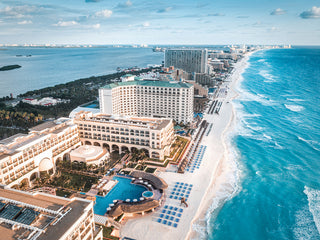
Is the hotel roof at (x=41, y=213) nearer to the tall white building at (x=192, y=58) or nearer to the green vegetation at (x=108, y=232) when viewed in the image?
the green vegetation at (x=108, y=232)

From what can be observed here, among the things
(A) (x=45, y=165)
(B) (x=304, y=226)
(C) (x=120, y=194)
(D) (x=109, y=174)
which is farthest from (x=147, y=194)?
(B) (x=304, y=226)

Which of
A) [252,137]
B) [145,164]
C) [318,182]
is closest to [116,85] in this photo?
[145,164]

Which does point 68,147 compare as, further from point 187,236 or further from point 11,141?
point 187,236

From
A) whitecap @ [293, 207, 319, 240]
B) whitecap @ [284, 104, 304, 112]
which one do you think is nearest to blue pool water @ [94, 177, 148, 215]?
whitecap @ [293, 207, 319, 240]

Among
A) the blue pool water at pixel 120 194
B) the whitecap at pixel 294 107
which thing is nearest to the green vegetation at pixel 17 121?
the blue pool water at pixel 120 194

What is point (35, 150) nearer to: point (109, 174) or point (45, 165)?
point (45, 165)
